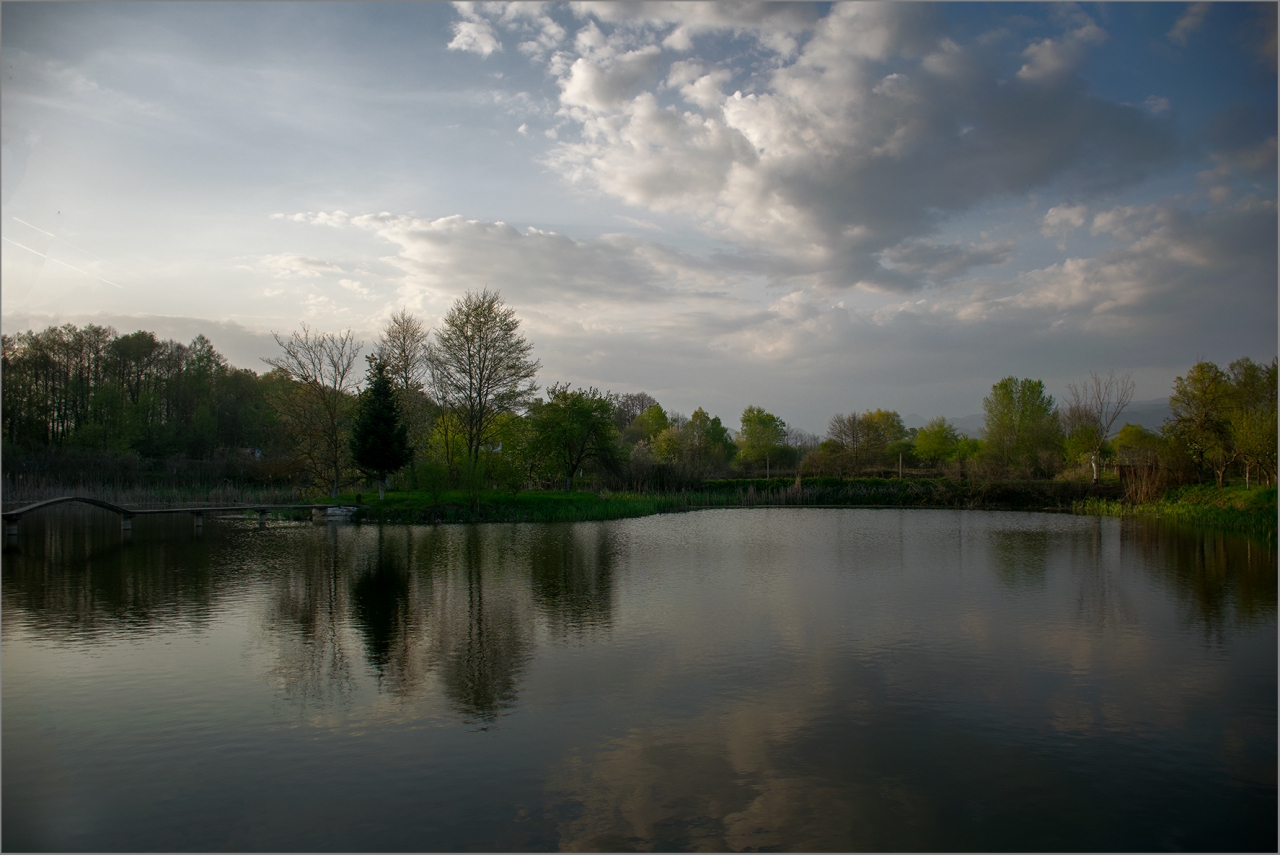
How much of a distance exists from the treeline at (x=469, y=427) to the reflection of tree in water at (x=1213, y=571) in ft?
23.9

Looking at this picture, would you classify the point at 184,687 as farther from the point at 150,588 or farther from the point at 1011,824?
the point at 1011,824

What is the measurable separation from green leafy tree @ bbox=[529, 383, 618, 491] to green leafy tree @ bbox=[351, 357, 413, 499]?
25.8 feet

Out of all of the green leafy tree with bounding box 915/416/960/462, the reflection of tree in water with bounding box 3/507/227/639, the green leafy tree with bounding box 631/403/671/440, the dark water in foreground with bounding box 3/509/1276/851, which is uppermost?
the green leafy tree with bounding box 631/403/671/440

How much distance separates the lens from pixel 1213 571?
14.8 m

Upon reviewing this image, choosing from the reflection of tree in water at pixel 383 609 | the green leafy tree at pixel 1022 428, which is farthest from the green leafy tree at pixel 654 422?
the reflection of tree in water at pixel 383 609

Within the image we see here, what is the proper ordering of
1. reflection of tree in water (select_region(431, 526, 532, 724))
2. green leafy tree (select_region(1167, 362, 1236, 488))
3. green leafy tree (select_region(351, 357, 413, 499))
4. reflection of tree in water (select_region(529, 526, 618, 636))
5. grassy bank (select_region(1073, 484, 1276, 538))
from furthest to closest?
green leafy tree (select_region(351, 357, 413, 499)) → green leafy tree (select_region(1167, 362, 1236, 488)) → grassy bank (select_region(1073, 484, 1276, 538)) → reflection of tree in water (select_region(529, 526, 618, 636)) → reflection of tree in water (select_region(431, 526, 532, 724))

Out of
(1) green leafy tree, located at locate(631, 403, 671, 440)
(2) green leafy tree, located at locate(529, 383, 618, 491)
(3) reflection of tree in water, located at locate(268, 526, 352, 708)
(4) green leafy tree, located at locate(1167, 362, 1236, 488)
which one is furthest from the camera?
(1) green leafy tree, located at locate(631, 403, 671, 440)

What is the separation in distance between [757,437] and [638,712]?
53.8 meters

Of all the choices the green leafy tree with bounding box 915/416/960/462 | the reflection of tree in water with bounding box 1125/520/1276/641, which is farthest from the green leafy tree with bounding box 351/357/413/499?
the green leafy tree with bounding box 915/416/960/462

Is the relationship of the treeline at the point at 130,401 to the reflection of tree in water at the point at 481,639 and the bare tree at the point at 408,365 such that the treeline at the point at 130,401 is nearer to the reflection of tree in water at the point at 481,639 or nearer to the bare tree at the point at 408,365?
the bare tree at the point at 408,365

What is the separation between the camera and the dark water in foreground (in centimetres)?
479

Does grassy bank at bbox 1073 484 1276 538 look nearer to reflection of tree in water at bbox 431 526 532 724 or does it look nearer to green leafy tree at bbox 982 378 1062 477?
green leafy tree at bbox 982 378 1062 477

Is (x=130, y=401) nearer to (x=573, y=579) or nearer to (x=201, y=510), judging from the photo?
(x=201, y=510)

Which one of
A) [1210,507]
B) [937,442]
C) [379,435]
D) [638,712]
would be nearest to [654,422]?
[937,442]
